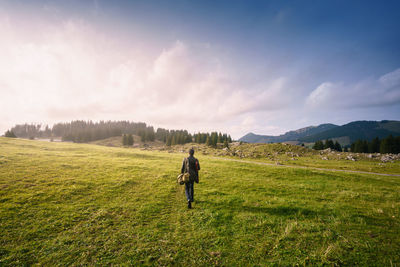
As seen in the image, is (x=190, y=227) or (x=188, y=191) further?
(x=188, y=191)

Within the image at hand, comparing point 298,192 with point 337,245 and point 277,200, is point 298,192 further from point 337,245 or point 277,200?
point 337,245

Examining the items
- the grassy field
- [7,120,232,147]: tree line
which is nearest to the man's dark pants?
the grassy field

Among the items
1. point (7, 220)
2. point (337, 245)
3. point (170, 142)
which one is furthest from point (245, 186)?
point (170, 142)

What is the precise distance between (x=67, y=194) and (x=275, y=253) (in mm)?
15090

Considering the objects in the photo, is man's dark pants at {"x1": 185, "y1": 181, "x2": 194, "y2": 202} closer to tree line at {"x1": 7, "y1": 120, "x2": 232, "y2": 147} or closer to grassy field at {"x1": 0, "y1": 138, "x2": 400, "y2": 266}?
grassy field at {"x1": 0, "y1": 138, "x2": 400, "y2": 266}

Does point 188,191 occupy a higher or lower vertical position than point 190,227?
higher

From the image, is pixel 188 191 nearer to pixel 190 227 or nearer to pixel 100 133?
pixel 190 227

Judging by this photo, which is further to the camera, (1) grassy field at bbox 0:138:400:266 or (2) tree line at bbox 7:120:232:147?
(2) tree line at bbox 7:120:232:147

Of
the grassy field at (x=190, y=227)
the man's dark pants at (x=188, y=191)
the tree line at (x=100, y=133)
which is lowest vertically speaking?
the grassy field at (x=190, y=227)

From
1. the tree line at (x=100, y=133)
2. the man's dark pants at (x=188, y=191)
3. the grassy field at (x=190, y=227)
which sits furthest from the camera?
the tree line at (x=100, y=133)

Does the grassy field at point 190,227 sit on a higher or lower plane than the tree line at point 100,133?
lower

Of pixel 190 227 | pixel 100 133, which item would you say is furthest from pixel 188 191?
pixel 100 133

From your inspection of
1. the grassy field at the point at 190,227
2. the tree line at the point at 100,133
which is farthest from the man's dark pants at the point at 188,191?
the tree line at the point at 100,133

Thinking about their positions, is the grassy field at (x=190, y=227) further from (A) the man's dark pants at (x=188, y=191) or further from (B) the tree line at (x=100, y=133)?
(B) the tree line at (x=100, y=133)
